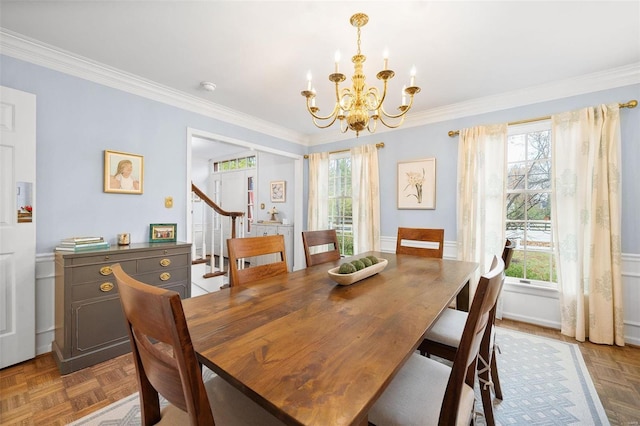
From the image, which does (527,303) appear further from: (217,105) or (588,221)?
(217,105)

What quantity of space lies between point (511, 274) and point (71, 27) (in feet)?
15.9

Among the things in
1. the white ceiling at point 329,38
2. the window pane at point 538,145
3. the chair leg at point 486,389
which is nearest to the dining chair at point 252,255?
the chair leg at point 486,389

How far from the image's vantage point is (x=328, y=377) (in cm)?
68

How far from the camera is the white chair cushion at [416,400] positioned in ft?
3.03

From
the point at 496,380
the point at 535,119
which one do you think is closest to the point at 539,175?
the point at 535,119

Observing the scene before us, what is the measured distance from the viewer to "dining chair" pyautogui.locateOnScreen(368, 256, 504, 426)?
0.79m

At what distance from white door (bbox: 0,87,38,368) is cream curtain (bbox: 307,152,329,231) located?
3291 mm

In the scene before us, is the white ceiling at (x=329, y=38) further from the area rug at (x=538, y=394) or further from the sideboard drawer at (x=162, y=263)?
the area rug at (x=538, y=394)

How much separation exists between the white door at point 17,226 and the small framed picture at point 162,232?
0.86m

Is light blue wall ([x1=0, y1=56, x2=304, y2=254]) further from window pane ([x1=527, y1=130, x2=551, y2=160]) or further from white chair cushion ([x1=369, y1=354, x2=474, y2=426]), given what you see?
window pane ([x1=527, y1=130, x2=551, y2=160])

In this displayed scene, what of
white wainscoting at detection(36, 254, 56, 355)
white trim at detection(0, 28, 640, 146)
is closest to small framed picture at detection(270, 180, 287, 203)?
white trim at detection(0, 28, 640, 146)

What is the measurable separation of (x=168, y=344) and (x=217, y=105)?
3.39 metres

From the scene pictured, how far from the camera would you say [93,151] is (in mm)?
2510

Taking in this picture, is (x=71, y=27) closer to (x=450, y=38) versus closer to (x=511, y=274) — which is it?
(x=450, y=38)
